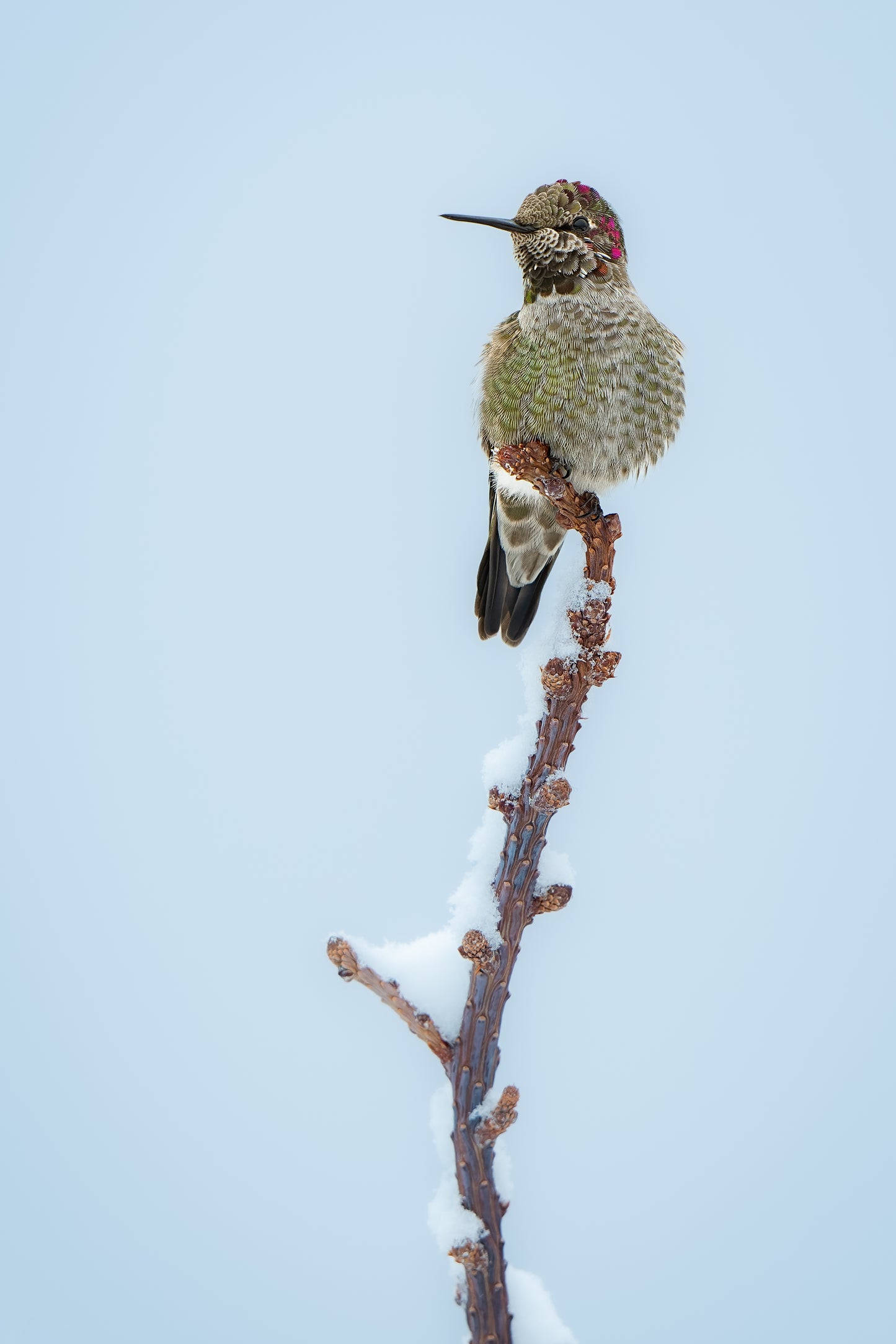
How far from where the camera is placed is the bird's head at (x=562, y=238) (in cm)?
187

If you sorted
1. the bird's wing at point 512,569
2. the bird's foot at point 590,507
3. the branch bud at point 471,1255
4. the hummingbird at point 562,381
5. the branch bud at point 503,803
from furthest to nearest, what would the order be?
the bird's wing at point 512,569 → the hummingbird at point 562,381 → the bird's foot at point 590,507 → the branch bud at point 503,803 → the branch bud at point 471,1255

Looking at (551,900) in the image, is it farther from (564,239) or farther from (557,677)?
(564,239)

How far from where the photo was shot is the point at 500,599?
1942mm

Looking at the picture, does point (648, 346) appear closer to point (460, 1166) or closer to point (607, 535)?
point (607, 535)

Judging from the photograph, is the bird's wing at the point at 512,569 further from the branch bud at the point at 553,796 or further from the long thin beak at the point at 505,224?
the branch bud at the point at 553,796

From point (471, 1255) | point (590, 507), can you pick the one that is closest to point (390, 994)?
point (471, 1255)

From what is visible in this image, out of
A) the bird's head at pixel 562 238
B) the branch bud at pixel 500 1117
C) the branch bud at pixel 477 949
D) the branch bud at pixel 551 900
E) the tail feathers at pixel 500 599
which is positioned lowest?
the branch bud at pixel 500 1117

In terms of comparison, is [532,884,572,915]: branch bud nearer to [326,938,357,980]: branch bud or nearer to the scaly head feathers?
[326,938,357,980]: branch bud

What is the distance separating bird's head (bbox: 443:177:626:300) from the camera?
73.5 inches

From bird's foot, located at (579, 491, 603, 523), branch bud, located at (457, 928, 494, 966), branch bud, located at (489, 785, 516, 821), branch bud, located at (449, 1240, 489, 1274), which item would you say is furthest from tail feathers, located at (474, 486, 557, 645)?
branch bud, located at (449, 1240, 489, 1274)

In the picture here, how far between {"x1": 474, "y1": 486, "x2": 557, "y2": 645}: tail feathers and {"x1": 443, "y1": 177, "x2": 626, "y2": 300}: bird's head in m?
0.41

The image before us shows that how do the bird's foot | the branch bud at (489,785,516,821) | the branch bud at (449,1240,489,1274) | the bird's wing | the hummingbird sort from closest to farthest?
the branch bud at (449,1240,489,1274) < the branch bud at (489,785,516,821) < the bird's foot < the hummingbird < the bird's wing

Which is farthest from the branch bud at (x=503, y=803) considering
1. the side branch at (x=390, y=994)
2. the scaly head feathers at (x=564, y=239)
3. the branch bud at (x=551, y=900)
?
the scaly head feathers at (x=564, y=239)

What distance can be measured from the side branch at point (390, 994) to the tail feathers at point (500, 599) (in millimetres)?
825
